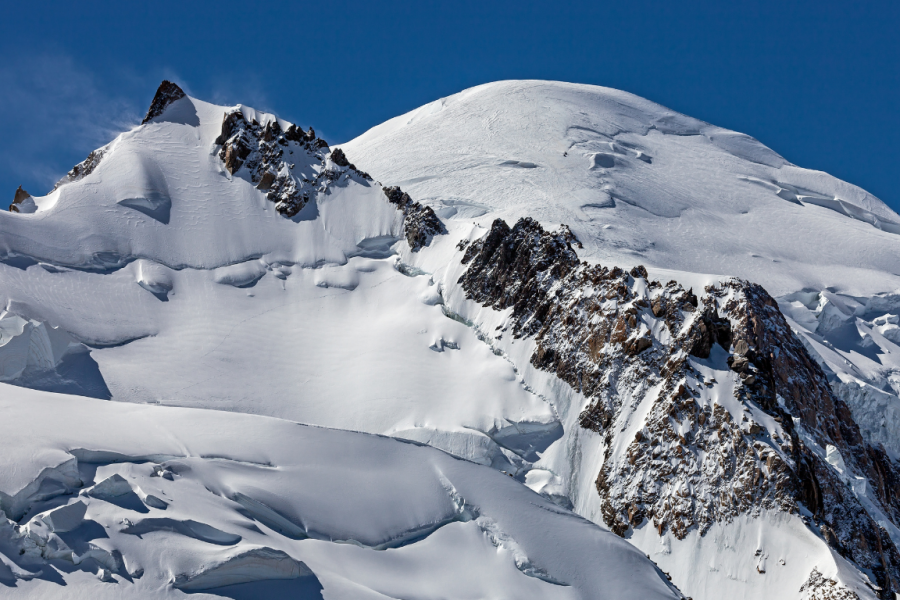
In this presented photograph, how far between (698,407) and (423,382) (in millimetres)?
13160

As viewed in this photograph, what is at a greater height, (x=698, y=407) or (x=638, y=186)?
(x=638, y=186)

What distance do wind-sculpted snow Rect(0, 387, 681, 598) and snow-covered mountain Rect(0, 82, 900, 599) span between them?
86mm

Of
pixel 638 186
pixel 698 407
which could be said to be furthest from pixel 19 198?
pixel 638 186

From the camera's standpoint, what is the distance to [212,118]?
6288cm

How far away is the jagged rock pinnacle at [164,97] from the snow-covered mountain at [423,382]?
11.1 inches

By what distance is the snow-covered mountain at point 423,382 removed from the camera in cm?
2406

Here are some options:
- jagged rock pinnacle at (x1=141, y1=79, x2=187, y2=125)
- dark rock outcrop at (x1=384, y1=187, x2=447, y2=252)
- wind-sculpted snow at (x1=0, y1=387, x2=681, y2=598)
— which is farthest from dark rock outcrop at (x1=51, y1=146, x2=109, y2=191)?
wind-sculpted snow at (x1=0, y1=387, x2=681, y2=598)

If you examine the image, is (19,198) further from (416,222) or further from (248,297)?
(416,222)

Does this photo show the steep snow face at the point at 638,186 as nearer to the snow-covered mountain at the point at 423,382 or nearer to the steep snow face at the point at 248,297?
the snow-covered mountain at the point at 423,382

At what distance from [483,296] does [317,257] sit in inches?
431

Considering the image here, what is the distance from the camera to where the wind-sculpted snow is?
21094mm

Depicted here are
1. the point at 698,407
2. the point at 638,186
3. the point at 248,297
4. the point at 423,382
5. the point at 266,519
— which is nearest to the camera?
the point at 266,519

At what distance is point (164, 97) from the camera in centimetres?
6356

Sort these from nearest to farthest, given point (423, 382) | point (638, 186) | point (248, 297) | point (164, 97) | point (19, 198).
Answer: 1. point (423, 382)
2. point (248, 297)
3. point (19, 198)
4. point (164, 97)
5. point (638, 186)
